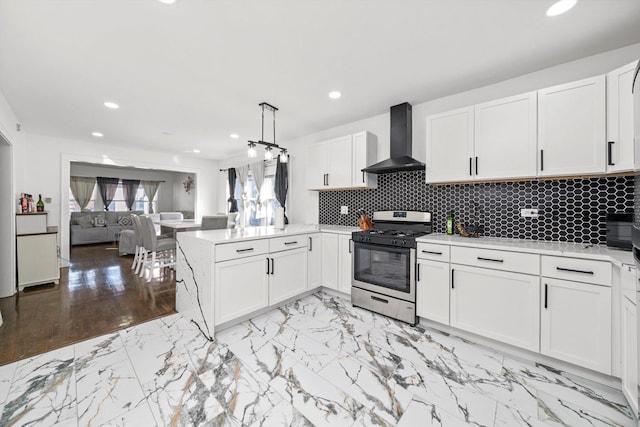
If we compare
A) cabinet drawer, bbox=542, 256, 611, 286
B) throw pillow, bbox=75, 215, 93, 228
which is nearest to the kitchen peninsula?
cabinet drawer, bbox=542, 256, 611, 286

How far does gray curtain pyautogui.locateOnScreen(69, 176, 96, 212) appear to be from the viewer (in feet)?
25.0

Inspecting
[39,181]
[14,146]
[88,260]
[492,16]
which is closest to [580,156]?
[492,16]

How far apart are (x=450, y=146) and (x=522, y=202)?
85 cm

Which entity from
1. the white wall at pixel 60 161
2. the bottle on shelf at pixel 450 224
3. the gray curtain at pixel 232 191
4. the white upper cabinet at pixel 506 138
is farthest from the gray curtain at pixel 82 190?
the white upper cabinet at pixel 506 138

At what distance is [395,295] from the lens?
262 centimetres

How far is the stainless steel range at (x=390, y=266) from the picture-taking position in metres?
2.53

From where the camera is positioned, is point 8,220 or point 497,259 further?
point 8,220

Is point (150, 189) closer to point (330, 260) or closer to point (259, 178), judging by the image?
point (259, 178)

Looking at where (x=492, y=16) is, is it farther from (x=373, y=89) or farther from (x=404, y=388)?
(x=404, y=388)

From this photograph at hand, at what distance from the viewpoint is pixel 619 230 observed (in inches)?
71.9

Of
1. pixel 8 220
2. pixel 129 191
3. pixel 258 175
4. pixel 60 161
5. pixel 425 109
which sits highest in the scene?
pixel 425 109

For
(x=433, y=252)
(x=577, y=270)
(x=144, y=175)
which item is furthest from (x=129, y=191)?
(x=577, y=270)

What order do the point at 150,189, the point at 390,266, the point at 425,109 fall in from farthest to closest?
the point at 150,189
the point at 425,109
the point at 390,266

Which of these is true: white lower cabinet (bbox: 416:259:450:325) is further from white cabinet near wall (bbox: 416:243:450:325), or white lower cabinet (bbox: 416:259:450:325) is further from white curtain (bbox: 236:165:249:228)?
white curtain (bbox: 236:165:249:228)
